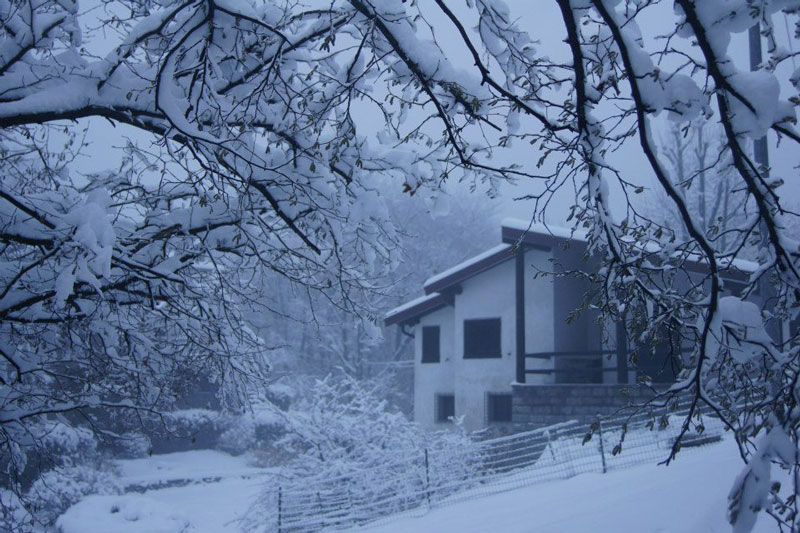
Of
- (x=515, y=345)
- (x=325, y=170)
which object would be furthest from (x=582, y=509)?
(x=515, y=345)

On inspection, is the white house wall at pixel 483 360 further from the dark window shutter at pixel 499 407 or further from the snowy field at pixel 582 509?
the snowy field at pixel 582 509

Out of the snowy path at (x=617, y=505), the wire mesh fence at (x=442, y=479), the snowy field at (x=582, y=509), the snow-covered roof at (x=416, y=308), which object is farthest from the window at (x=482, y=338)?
the snowy path at (x=617, y=505)

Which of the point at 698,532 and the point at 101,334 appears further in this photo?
the point at 698,532

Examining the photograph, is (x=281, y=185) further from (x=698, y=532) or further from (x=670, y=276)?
(x=698, y=532)

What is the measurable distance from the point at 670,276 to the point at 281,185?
8.50 feet

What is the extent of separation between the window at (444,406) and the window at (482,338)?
7.19 feet

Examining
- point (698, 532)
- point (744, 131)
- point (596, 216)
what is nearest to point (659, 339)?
point (596, 216)

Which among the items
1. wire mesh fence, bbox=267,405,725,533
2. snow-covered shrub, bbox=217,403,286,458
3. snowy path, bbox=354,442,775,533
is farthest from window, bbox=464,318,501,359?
snow-covered shrub, bbox=217,403,286,458

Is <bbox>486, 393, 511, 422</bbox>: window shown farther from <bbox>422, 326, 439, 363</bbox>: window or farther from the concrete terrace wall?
<bbox>422, 326, 439, 363</bbox>: window

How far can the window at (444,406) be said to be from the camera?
2220 cm

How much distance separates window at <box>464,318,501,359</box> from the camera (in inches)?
802

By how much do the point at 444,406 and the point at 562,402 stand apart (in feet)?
19.9

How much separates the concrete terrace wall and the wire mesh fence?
260 cm

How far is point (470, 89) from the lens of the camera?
384 cm
